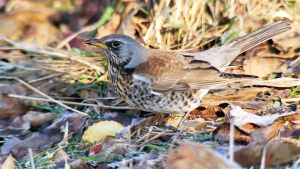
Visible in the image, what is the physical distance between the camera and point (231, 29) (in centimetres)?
693

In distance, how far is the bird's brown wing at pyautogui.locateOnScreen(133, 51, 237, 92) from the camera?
18.1 feet

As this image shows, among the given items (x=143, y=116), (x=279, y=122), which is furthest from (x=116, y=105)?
(x=279, y=122)

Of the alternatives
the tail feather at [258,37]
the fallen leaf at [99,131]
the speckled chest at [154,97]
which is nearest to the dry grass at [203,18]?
the tail feather at [258,37]

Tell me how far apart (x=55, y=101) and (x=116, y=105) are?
26.2 inches

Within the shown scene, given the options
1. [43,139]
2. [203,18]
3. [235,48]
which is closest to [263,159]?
[235,48]

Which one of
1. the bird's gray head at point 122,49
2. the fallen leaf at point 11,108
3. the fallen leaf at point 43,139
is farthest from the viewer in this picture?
the fallen leaf at point 11,108

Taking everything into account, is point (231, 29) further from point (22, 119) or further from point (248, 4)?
point (22, 119)

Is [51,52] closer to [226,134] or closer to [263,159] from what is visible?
[226,134]

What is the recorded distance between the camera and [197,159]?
138 inches

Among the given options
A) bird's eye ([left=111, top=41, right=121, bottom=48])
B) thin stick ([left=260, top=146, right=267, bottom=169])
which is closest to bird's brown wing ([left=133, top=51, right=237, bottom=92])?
bird's eye ([left=111, top=41, right=121, bottom=48])

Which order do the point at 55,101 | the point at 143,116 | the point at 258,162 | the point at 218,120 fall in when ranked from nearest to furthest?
the point at 258,162, the point at 218,120, the point at 143,116, the point at 55,101

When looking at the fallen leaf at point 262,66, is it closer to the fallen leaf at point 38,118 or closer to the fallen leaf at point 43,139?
the fallen leaf at point 43,139

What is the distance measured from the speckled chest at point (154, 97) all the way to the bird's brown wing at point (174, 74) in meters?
0.05

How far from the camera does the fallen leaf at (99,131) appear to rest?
17.6ft
